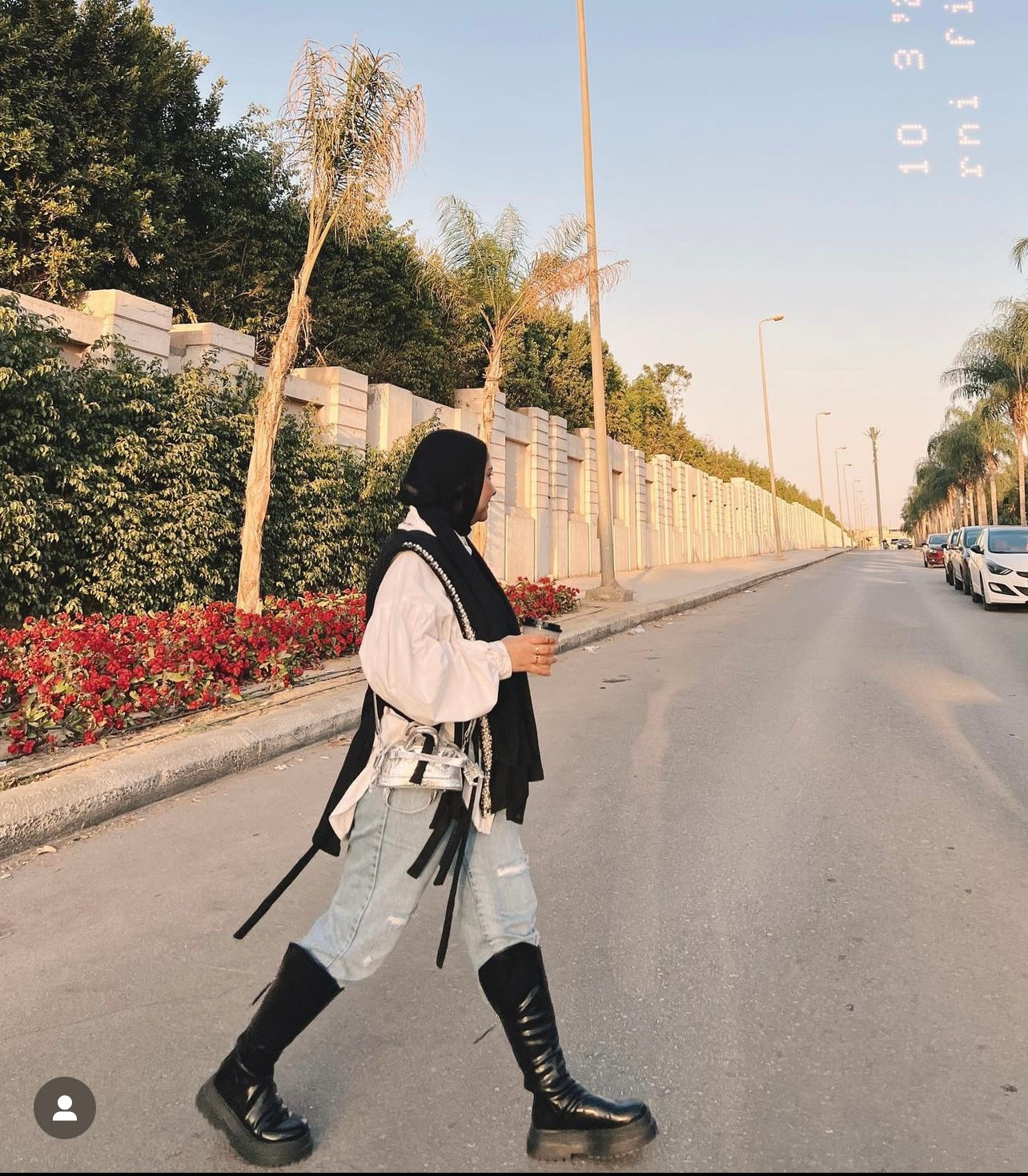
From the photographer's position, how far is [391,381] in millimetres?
20406

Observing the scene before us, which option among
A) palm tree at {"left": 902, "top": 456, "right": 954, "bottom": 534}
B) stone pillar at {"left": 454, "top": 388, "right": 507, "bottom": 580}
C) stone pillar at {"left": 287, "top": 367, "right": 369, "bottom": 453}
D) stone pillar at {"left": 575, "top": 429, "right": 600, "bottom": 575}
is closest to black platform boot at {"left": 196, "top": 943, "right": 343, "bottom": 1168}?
stone pillar at {"left": 287, "top": 367, "right": 369, "bottom": 453}

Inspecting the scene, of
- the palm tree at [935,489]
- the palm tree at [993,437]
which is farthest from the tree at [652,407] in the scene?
the palm tree at [935,489]

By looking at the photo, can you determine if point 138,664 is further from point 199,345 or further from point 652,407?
point 652,407

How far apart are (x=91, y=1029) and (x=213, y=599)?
8945 mm

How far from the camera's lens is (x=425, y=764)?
211 cm

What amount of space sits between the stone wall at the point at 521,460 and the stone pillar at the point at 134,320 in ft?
0.04

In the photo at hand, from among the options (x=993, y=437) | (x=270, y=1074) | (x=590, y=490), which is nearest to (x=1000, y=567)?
(x=590, y=490)

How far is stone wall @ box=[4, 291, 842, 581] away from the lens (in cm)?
1120

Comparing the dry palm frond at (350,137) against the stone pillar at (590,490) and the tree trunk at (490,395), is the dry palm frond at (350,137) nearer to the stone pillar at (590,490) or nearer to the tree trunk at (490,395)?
the tree trunk at (490,395)

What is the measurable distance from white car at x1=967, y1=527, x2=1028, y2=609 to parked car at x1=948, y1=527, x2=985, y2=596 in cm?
94

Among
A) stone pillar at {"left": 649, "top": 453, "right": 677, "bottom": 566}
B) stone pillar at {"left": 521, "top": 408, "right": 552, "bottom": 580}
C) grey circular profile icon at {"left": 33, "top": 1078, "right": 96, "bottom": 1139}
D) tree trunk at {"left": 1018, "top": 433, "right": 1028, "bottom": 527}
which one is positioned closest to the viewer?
grey circular profile icon at {"left": 33, "top": 1078, "right": 96, "bottom": 1139}

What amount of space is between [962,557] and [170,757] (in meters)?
19.1

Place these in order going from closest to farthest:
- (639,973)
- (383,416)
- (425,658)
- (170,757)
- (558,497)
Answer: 1. (425,658)
2. (639,973)
3. (170,757)
4. (383,416)
5. (558,497)

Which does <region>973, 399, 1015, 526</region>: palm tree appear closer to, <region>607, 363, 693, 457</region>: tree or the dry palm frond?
<region>607, 363, 693, 457</region>: tree
